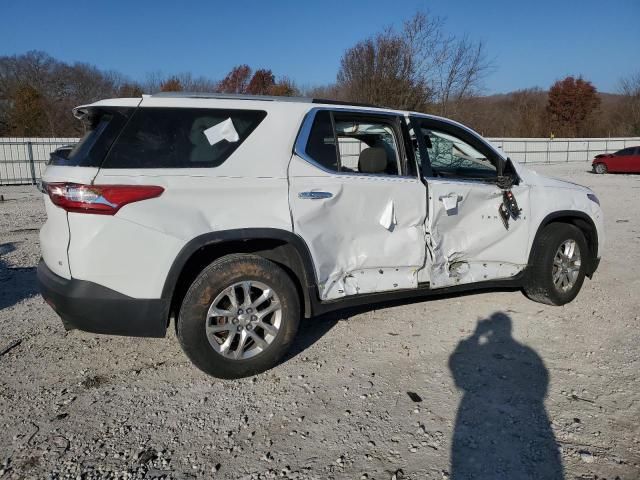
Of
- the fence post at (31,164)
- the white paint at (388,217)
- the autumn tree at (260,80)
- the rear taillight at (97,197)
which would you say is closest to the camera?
the rear taillight at (97,197)

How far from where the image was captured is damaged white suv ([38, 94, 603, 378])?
2.98 metres

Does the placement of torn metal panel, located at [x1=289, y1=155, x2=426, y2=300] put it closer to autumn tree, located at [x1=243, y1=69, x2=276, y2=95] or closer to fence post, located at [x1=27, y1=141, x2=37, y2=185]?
fence post, located at [x1=27, y1=141, x2=37, y2=185]

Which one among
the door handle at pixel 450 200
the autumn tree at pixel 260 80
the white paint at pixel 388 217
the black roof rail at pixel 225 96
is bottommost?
the white paint at pixel 388 217

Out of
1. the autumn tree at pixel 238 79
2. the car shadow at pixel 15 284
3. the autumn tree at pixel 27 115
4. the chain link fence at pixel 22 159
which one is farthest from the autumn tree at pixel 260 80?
the car shadow at pixel 15 284

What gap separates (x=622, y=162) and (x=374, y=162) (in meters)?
26.7

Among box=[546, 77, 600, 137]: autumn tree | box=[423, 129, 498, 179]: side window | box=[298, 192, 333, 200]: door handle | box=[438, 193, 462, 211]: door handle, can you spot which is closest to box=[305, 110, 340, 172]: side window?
box=[298, 192, 333, 200]: door handle

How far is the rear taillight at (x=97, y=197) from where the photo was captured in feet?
9.52

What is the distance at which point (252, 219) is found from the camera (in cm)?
324

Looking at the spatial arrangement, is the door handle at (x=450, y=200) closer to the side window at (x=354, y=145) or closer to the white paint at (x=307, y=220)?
the white paint at (x=307, y=220)

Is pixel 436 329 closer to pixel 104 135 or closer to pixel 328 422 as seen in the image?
pixel 328 422

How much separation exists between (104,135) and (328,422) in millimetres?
2271

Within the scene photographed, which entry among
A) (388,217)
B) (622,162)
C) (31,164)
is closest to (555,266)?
(388,217)

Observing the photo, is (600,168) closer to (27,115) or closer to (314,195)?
(314,195)

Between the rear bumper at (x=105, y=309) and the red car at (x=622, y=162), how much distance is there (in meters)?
28.2
